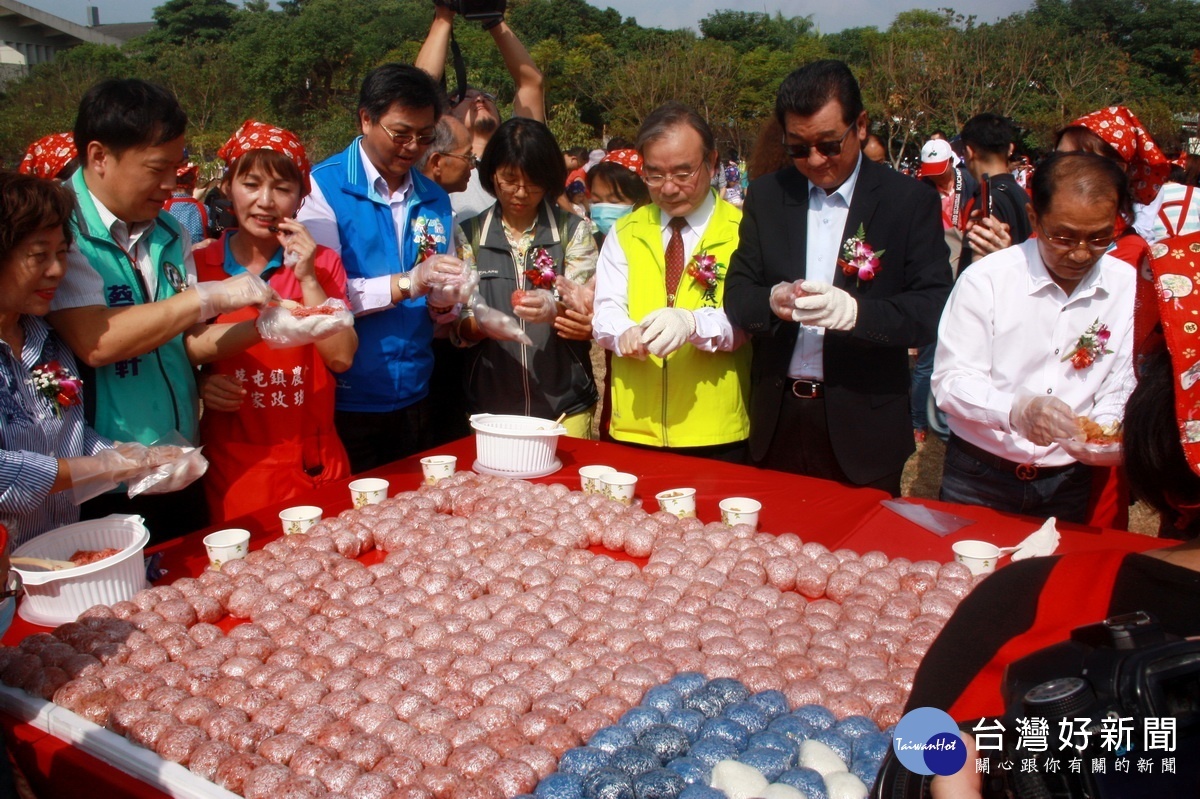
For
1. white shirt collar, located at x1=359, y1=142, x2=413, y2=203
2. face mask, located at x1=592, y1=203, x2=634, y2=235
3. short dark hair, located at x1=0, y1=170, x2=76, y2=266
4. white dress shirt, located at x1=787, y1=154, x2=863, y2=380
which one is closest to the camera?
short dark hair, located at x1=0, y1=170, x2=76, y2=266

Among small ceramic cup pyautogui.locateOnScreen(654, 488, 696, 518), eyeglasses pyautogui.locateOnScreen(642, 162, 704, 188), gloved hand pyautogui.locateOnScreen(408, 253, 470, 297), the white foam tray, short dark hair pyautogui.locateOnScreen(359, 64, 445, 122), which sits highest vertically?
short dark hair pyautogui.locateOnScreen(359, 64, 445, 122)

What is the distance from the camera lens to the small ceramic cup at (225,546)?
7.44ft

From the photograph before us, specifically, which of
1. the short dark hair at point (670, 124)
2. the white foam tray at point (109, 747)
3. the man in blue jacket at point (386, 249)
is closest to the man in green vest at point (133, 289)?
the man in blue jacket at point (386, 249)

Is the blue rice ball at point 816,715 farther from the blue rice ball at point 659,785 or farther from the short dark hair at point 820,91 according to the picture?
the short dark hair at point 820,91

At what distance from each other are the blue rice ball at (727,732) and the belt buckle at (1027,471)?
57.7 inches

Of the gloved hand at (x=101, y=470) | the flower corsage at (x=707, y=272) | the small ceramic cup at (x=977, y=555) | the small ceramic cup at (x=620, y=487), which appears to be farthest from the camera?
the flower corsage at (x=707, y=272)

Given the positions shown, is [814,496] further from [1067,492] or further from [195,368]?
[195,368]

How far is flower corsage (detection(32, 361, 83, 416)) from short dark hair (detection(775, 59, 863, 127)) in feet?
7.24

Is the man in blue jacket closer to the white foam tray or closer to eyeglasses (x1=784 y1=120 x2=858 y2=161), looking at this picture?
eyeglasses (x1=784 y1=120 x2=858 y2=161)

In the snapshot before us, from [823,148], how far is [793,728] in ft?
6.24

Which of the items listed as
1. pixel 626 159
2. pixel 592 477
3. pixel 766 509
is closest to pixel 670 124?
pixel 592 477

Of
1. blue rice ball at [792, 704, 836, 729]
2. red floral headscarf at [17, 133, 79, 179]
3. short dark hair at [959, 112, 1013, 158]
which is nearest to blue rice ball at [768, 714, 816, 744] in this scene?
blue rice ball at [792, 704, 836, 729]

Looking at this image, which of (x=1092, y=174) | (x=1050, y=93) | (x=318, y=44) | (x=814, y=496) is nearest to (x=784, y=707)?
(x=814, y=496)

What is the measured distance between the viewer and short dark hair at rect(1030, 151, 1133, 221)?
2.42 metres
